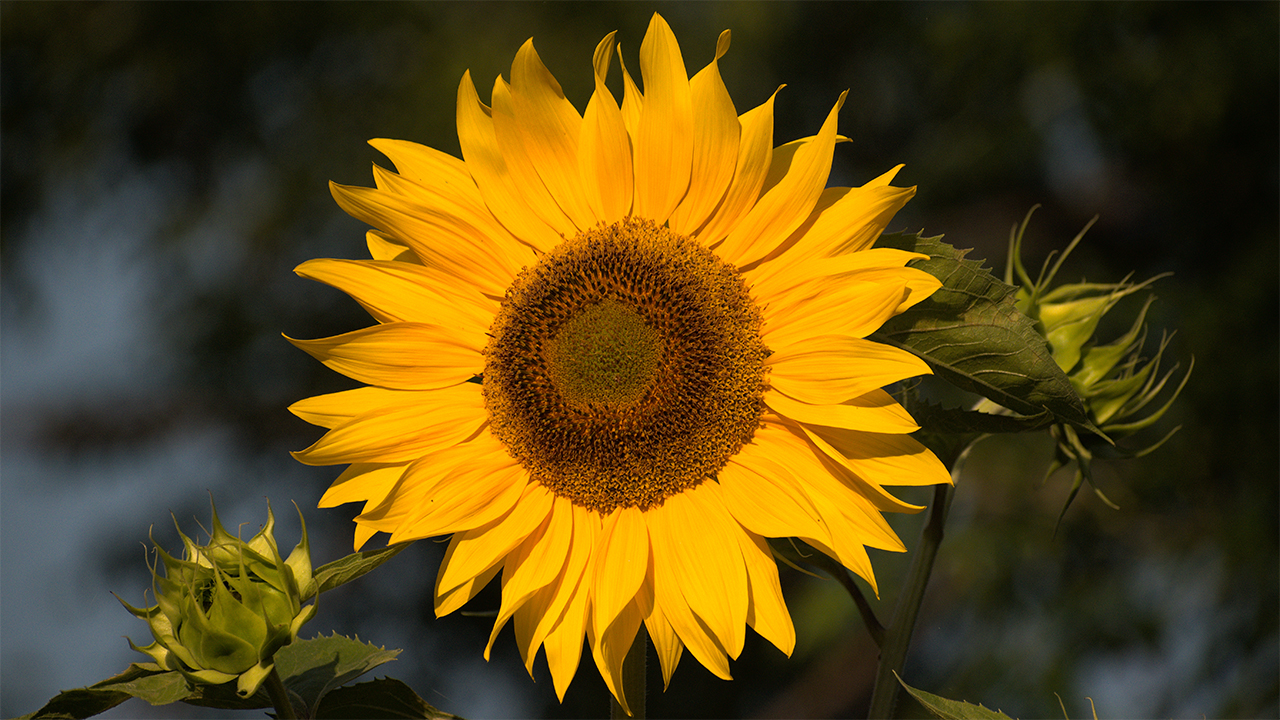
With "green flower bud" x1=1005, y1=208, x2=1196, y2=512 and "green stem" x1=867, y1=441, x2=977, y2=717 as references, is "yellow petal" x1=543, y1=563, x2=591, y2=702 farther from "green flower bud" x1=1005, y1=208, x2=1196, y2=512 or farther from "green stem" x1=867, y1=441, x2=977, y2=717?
"green flower bud" x1=1005, y1=208, x2=1196, y2=512

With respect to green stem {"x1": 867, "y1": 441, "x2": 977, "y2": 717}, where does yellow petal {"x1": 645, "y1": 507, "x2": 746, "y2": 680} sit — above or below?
above

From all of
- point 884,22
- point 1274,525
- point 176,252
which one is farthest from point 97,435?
point 1274,525

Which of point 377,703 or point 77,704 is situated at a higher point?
point 77,704

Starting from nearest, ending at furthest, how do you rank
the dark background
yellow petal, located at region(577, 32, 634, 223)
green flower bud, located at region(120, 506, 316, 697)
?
1. green flower bud, located at region(120, 506, 316, 697)
2. yellow petal, located at region(577, 32, 634, 223)
3. the dark background

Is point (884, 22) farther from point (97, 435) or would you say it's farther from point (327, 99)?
point (97, 435)

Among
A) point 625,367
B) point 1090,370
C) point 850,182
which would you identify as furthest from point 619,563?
point 850,182

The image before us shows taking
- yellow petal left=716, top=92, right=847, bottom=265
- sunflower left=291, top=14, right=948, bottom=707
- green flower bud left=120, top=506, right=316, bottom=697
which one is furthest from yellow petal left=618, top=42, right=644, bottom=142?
green flower bud left=120, top=506, right=316, bottom=697

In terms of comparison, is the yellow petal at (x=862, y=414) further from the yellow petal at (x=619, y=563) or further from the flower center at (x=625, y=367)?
the yellow petal at (x=619, y=563)

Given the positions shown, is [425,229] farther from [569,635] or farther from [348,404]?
[569,635]
